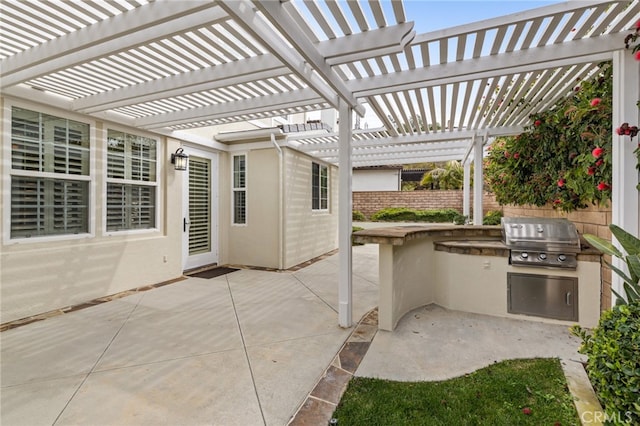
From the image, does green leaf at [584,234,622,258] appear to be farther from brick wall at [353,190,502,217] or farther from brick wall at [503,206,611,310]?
brick wall at [353,190,502,217]

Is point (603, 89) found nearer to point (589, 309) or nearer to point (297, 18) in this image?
point (589, 309)

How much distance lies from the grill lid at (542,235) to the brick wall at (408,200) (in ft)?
34.9

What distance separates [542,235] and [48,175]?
687 cm

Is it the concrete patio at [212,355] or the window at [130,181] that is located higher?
the window at [130,181]

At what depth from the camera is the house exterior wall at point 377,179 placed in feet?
64.4

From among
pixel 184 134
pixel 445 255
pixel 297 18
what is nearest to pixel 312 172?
pixel 184 134

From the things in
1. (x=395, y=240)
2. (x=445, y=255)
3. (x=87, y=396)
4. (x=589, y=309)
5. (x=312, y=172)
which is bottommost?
(x=87, y=396)

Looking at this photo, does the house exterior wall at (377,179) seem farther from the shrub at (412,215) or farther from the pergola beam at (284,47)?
the pergola beam at (284,47)

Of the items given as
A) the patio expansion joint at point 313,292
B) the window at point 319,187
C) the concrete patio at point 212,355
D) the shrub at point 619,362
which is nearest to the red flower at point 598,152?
the shrub at point 619,362

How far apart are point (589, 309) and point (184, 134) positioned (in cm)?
733

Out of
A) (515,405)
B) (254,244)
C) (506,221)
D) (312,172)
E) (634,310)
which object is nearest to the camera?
(634,310)

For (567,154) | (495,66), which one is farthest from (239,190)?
(567,154)

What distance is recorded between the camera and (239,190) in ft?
25.2

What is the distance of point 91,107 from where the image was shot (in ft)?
14.6
